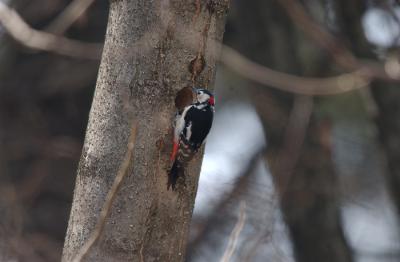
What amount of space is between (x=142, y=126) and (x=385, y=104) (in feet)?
11.2

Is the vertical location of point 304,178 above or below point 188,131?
above

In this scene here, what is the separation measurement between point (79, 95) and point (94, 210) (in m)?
4.71

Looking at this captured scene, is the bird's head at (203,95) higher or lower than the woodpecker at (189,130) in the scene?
higher

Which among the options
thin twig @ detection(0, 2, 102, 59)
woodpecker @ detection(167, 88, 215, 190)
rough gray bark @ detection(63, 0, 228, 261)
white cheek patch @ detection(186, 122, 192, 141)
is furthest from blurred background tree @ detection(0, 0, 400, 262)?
rough gray bark @ detection(63, 0, 228, 261)

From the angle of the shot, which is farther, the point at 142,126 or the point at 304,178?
the point at 304,178

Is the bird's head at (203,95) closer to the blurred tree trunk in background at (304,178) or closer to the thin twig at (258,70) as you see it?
the thin twig at (258,70)

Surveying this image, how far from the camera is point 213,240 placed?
7.16 m

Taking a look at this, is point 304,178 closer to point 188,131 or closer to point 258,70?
point 258,70

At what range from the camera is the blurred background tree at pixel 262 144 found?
6.04 metres

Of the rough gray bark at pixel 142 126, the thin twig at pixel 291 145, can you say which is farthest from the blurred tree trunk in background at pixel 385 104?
the rough gray bark at pixel 142 126

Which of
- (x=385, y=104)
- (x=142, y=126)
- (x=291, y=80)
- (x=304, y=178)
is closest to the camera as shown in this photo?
(x=142, y=126)

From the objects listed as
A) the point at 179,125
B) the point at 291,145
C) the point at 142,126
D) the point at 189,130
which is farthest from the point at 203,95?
the point at 291,145

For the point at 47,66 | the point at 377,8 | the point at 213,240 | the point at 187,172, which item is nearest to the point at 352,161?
the point at 213,240

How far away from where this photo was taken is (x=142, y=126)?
129 inches
